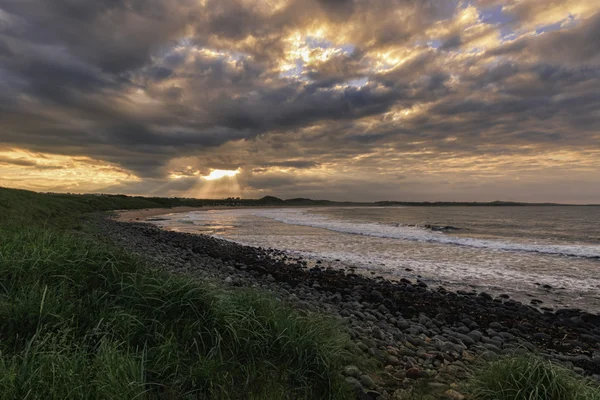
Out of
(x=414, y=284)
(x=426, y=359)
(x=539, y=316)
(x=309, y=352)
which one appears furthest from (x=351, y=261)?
(x=309, y=352)

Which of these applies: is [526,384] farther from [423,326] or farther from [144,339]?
[423,326]

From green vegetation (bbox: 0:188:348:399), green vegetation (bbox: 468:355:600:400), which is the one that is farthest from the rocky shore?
green vegetation (bbox: 0:188:348:399)

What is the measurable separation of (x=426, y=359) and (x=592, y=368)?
398 centimetres

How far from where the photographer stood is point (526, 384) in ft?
12.2

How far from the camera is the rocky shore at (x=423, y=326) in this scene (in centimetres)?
506

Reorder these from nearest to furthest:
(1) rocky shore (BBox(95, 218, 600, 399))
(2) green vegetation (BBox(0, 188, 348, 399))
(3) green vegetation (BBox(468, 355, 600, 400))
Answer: (2) green vegetation (BBox(0, 188, 348, 399)) < (3) green vegetation (BBox(468, 355, 600, 400)) < (1) rocky shore (BBox(95, 218, 600, 399))

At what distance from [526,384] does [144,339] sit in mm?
4616

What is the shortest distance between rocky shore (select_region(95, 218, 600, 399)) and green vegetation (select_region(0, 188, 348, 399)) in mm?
929

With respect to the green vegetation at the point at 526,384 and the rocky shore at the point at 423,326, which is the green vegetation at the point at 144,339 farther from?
the green vegetation at the point at 526,384

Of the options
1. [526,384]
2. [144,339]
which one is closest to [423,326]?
[526,384]

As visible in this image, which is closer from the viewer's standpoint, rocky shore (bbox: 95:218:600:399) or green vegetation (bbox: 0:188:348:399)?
green vegetation (bbox: 0:188:348:399)

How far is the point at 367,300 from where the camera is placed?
35.5ft

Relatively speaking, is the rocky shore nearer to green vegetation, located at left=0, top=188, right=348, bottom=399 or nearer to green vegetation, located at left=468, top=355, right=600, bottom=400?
green vegetation, located at left=468, top=355, right=600, bottom=400

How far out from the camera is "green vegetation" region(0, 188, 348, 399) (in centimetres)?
326
